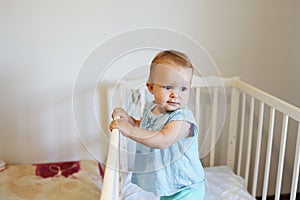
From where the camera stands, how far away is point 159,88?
3.21 ft

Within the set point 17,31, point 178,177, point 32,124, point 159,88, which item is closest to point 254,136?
point 178,177

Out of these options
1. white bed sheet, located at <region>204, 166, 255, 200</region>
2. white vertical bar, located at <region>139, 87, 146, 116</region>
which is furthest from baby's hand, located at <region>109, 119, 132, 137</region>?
white bed sheet, located at <region>204, 166, 255, 200</region>

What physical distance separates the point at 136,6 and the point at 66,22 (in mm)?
356

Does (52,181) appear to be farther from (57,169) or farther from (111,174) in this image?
(111,174)

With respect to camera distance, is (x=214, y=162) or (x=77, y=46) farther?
(x=214, y=162)

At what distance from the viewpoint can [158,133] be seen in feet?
3.10

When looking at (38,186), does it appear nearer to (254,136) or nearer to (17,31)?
(17,31)

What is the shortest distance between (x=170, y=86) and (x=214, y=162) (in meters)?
1.07

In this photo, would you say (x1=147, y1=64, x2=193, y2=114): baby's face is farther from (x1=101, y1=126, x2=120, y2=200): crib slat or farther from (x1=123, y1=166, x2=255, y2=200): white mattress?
(x1=123, y1=166, x2=255, y2=200): white mattress

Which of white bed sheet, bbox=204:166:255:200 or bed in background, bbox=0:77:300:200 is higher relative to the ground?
bed in background, bbox=0:77:300:200

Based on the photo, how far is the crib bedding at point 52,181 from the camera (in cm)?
143

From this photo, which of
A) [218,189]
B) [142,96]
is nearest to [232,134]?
[218,189]

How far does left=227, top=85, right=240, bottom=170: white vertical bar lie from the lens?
170cm

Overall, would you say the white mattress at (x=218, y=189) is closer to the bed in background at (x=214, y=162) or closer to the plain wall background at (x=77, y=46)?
the bed in background at (x=214, y=162)
